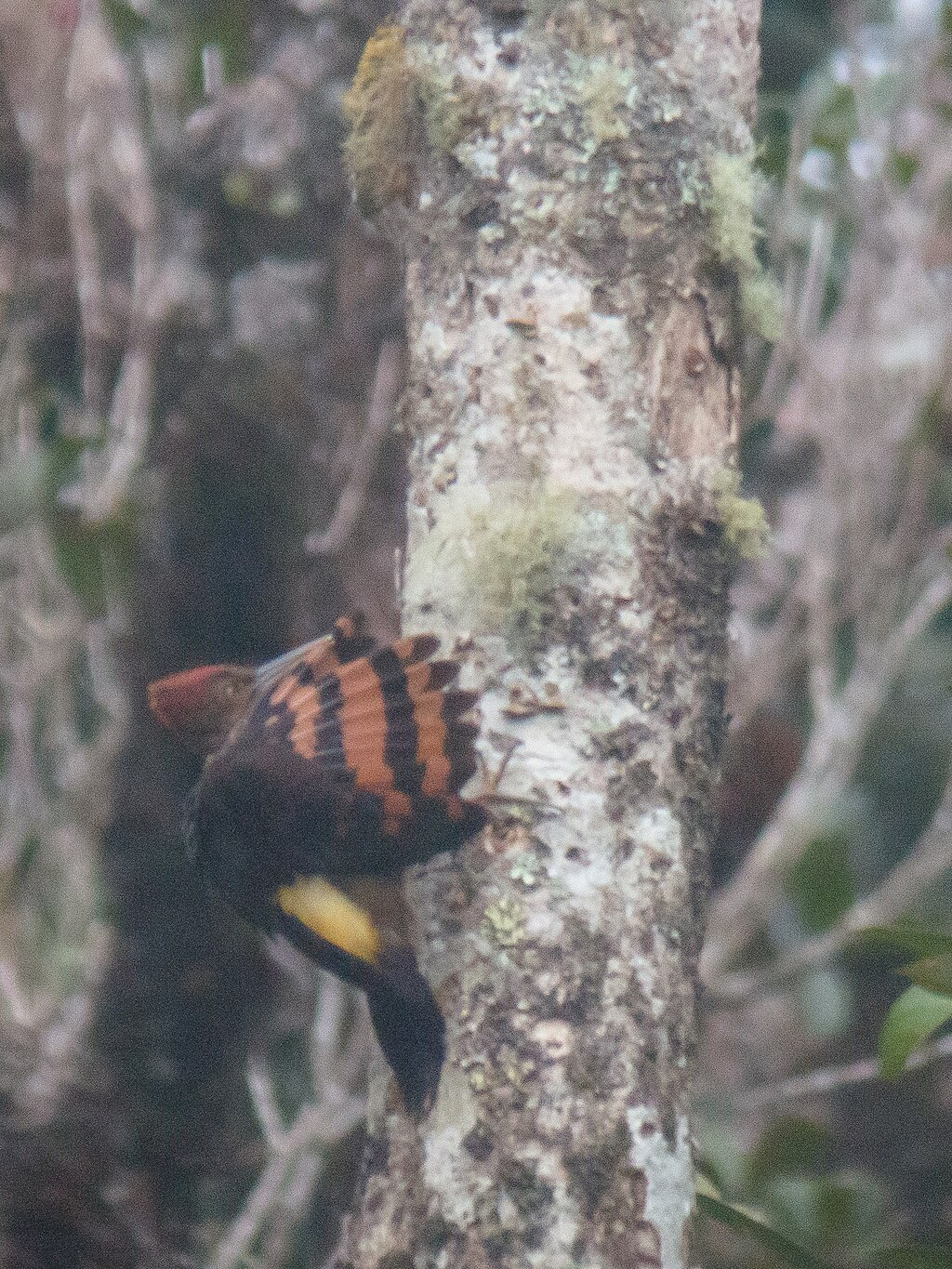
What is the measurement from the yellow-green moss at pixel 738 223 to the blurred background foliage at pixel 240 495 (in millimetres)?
1564

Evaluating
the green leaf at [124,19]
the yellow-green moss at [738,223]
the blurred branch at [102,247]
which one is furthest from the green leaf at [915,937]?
the green leaf at [124,19]

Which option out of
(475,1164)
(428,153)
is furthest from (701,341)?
(475,1164)

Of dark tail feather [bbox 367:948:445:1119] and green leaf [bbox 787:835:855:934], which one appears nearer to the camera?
dark tail feather [bbox 367:948:445:1119]

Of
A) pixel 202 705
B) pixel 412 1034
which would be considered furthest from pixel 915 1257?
pixel 202 705

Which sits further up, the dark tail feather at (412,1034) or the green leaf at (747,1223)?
the dark tail feather at (412,1034)

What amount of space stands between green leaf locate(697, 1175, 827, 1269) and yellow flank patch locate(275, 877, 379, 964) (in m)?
0.46

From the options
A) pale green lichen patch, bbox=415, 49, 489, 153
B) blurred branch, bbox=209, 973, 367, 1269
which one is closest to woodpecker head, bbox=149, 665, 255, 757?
pale green lichen patch, bbox=415, 49, 489, 153

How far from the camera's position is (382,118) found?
5.51 ft

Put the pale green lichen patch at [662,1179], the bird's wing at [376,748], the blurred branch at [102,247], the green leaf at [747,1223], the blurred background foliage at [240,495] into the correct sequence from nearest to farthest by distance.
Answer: the pale green lichen patch at [662,1179], the bird's wing at [376,748], the green leaf at [747,1223], the blurred background foliage at [240,495], the blurred branch at [102,247]

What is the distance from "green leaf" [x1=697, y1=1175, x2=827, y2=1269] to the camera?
162cm

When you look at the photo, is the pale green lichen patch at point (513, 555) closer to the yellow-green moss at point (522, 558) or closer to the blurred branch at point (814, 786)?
the yellow-green moss at point (522, 558)

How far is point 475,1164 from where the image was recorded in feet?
4.60

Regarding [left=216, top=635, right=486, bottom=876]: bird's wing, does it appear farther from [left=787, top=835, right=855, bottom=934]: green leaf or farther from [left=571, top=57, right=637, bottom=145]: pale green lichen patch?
[left=787, top=835, right=855, bottom=934]: green leaf

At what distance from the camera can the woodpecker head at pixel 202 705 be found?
6.76 feet
